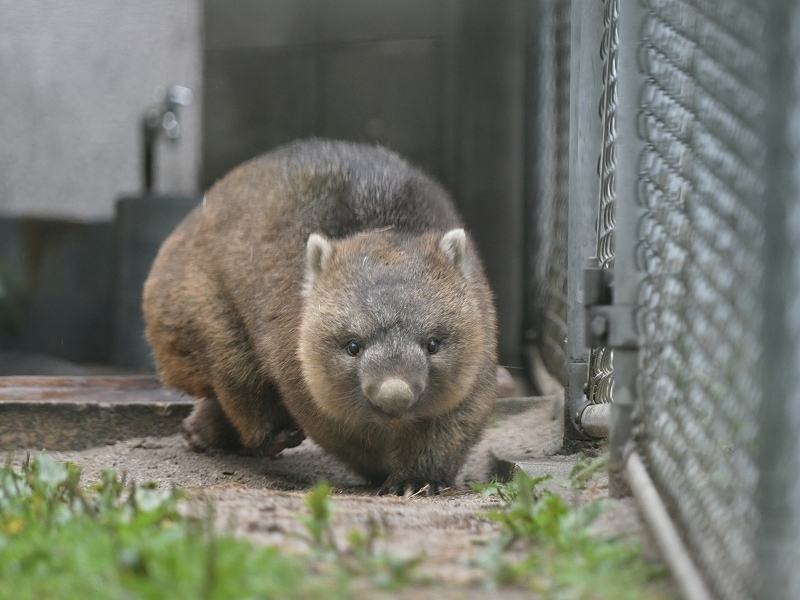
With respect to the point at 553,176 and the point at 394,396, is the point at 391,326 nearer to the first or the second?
the point at 394,396

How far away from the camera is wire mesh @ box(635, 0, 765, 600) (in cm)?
178

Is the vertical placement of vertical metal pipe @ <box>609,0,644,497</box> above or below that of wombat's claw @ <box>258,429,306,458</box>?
above

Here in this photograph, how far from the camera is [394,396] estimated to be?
12.0 ft

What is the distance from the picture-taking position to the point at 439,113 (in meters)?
8.63

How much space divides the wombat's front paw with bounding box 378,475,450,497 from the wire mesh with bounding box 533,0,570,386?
1925 millimetres

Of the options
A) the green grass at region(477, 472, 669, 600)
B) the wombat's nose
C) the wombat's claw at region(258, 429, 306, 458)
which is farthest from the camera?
the wombat's claw at region(258, 429, 306, 458)

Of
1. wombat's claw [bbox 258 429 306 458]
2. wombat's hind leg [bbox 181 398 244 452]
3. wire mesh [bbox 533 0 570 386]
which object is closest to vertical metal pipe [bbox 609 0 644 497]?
wombat's claw [bbox 258 429 306 458]

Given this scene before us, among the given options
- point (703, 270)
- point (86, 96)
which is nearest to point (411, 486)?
point (703, 270)

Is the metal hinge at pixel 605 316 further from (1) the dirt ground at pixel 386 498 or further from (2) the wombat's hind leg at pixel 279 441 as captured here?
(2) the wombat's hind leg at pixel 279 441

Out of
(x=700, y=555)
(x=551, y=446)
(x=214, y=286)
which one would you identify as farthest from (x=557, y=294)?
(x=700, y=555)

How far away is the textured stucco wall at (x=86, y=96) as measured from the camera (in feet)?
30.7

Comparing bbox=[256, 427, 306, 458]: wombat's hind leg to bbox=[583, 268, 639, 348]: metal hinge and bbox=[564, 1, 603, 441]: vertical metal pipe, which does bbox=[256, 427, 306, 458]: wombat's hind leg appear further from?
bbox=[583, 268, 639, 348]: metal hinge

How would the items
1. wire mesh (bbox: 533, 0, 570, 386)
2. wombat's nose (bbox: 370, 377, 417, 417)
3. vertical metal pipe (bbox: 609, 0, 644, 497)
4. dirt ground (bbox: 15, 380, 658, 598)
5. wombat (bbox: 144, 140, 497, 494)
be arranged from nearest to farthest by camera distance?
dirt ground (bbox: 15, 380, 658, 598) → vertical metal pipe (bbox: 609, 0, 644, 497) → wombat's nose (bbox: 370, 377, 417, 417) → wombat (bbox: 144, 140, 497, 494) → wire mesh (bbox: 533, 0, 570, 386)

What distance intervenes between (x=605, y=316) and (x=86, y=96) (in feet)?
25.9
